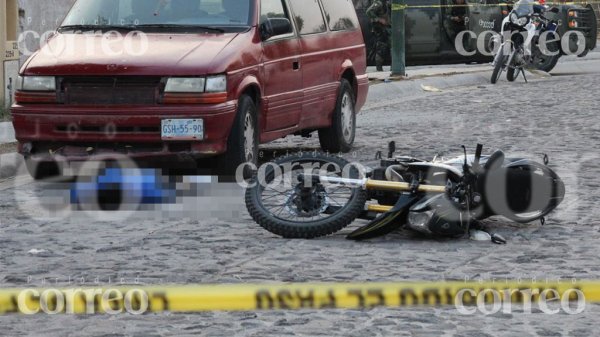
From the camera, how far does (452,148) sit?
14133mm

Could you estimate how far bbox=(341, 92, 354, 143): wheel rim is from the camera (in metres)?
14.2

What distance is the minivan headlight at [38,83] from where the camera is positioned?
11344mm

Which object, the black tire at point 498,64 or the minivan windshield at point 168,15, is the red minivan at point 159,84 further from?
the black tire at point 498,64

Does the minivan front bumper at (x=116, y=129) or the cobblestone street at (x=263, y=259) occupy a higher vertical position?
the minivan front bumper at (x=116, y=129)

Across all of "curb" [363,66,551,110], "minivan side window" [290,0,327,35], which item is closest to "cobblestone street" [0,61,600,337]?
"minivan side window" [290,0,327,35]

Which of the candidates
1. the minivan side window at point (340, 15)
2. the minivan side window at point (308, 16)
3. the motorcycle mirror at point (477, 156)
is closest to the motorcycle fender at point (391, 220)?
the motorcycle mirror at point (477, 156)

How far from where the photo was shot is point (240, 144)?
11336 mm

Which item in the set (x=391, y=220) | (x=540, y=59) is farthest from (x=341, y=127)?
(x=540, y=59)

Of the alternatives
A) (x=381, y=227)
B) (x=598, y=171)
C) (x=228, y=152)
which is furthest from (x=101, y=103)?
(x=598, y=171)

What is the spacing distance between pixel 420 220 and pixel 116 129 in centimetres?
313

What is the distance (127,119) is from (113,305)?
4.42 metres

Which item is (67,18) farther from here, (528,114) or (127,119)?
(528,114)

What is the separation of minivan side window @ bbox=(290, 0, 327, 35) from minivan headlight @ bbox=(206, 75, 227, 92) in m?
2.18

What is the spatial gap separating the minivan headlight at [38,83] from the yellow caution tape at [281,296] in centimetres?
442
